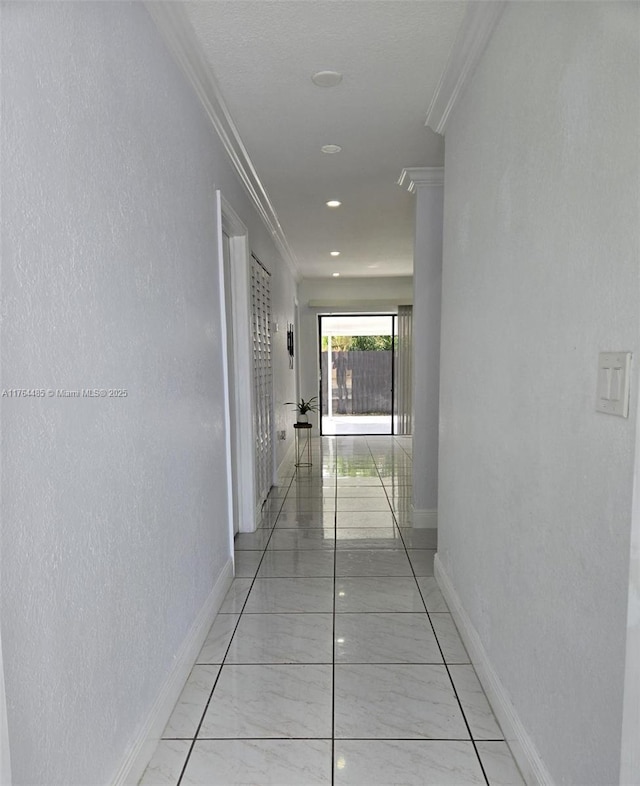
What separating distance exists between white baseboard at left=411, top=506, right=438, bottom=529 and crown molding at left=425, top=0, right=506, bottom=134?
2499mm

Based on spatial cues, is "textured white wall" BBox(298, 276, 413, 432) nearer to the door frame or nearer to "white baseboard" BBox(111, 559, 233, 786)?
the door frame

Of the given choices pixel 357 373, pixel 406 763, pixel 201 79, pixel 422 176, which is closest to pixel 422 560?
pixel 406 763

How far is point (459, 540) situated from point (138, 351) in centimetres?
162

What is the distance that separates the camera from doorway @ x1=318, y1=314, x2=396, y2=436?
844 cm

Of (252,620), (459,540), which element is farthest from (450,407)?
(252,620)

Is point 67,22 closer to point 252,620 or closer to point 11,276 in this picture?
point 11,276

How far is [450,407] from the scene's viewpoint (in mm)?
2482

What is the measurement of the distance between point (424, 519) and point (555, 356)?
8.64 ft

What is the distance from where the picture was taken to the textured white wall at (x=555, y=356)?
994mm

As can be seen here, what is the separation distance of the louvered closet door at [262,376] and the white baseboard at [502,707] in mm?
1970

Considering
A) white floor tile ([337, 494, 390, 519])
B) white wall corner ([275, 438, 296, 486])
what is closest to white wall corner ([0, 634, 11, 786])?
white floor tile ([337, 494, 390, 519])

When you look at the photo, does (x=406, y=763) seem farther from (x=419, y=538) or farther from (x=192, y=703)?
(x=419, y=538)

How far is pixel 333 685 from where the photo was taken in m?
1.89

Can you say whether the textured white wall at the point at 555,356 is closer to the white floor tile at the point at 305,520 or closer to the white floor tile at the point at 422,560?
the white floor tile at the point at 422,560
